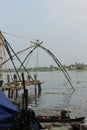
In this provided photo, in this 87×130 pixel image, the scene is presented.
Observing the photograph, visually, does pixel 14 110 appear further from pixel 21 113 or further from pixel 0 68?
pixel 0 68

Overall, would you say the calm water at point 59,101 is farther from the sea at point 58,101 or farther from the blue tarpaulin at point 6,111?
the blue tarpaulin at point 6,111

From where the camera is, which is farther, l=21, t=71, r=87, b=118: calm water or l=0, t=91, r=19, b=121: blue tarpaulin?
l=21, t=71, r=87, b=118: calm water

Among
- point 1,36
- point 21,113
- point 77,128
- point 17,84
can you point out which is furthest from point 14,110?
point 17,84

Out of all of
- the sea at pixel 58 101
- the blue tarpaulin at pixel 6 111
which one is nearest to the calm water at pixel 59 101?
the sea at pixel 58 101

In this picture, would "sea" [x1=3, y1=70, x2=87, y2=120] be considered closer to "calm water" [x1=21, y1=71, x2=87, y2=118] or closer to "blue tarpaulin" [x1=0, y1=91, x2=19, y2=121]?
"calm water" [x1=21, y1=71, x2=87, y2=118]

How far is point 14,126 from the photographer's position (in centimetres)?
1095

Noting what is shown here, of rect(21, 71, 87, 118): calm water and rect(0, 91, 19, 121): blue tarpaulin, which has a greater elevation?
rect(0, 91, 19, 121): blue tarpaulin

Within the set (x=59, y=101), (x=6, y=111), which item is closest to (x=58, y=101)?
(x=59, y=101)

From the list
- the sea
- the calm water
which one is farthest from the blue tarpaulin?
the calm water

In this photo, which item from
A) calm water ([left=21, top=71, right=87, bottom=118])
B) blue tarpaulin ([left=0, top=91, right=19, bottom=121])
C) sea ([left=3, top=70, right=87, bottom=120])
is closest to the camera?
blue tarpaulin ([left=0, top=91, right=19, bottom=121])

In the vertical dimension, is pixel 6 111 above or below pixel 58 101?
above

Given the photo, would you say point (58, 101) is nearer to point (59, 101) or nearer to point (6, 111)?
point (59, 101)

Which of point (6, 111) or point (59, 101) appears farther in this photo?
point (59, 101)

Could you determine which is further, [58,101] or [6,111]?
[58,101]
